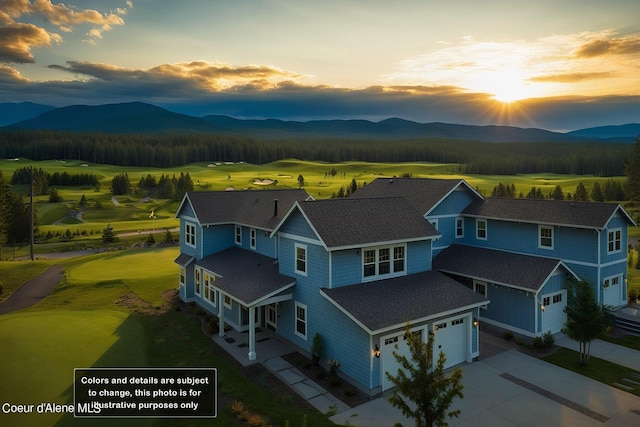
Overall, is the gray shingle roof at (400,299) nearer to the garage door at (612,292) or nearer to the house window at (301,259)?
the house window at (301,259)

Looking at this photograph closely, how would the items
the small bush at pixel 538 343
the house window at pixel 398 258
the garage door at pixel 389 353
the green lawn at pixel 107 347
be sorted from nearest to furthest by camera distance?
the green lawn at pixel 107 347 < the garage door at pixel 389 353 < the small bush at pixel 538 343 < the house window at pixel 398 258

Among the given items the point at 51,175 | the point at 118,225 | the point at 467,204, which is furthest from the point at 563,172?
the point at 51,175

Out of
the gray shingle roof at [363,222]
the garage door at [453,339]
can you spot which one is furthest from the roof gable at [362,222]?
the garage door at [453,339]

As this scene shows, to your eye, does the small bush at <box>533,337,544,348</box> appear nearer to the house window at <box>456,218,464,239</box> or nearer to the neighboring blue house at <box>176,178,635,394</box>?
the neighboring blue house at <box>176,178,635,394</box>

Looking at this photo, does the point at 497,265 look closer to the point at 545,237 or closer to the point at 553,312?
the point at 545,237

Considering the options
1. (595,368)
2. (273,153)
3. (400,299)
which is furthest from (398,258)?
(273,153)

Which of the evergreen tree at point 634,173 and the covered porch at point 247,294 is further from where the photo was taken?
the evergreen tree at point 634,173
